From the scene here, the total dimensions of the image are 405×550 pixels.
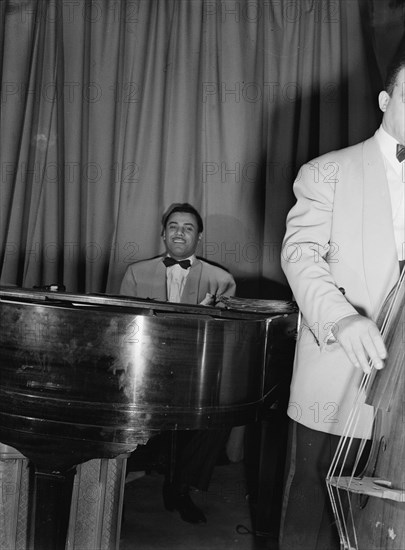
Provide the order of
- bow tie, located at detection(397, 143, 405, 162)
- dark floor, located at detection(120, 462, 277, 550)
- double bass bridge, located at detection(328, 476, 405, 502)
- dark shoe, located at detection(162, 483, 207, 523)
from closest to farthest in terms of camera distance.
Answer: double bass bridge, located at detection(328, 476, 405, 502), bow tie, located at detection(397, 143, 405, 162), dark floor, located at detection(120, 462, 277, 550), dark shoe, located at detection(162, 483, 207, 523)

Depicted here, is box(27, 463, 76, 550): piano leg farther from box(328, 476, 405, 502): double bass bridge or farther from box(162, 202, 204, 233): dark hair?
box(162, 202, 204, 233): dark hair

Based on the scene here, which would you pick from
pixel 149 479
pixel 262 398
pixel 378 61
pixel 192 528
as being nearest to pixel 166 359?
pixel 262 398

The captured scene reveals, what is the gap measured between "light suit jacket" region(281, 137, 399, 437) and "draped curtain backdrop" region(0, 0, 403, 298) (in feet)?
9.10

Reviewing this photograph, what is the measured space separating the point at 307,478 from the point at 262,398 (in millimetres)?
427

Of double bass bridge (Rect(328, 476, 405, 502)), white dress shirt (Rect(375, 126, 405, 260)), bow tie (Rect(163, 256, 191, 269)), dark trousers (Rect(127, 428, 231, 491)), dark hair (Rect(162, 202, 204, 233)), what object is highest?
dark hair (Rect(162, 202, 204, 233))

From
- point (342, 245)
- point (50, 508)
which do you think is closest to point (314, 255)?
point (342, 245)

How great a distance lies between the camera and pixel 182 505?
339cm

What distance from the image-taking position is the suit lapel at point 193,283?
443 centimetres

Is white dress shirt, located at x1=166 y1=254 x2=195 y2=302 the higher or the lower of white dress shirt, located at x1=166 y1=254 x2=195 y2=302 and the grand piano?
the higher

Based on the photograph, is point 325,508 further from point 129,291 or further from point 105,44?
point 105,44

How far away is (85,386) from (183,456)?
178cm

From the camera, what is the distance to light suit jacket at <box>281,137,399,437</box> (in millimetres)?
1640

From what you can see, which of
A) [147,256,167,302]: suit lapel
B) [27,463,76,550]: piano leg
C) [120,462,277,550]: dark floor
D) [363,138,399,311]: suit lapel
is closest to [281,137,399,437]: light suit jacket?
[363,138,399,311]: suit lapel

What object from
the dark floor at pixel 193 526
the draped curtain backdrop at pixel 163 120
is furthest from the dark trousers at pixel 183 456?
the draped curtain backdrop at pixel 163 120
